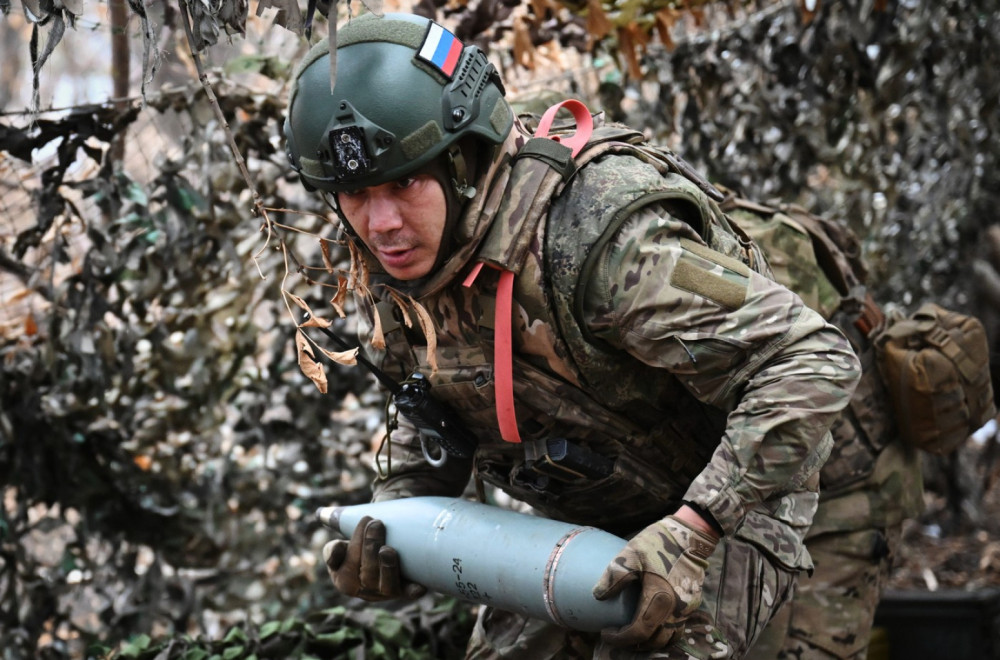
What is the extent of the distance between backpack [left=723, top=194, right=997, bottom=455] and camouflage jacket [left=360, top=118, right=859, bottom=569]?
62 centimetres

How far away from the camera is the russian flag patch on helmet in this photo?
2.54m

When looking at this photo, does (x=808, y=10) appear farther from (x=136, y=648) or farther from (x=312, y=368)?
(x=136, y=648)

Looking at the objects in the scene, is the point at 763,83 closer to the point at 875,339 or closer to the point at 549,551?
the point at 875,339

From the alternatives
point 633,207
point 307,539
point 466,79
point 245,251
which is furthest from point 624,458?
point 307,539

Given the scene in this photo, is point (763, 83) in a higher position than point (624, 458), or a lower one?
higher

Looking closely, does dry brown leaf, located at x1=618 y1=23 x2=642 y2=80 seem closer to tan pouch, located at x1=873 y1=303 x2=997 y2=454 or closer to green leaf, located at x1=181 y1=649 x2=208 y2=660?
tan pouch, located at x1=873 y1=303 x2=997 y2=454

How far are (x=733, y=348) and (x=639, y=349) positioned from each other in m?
0.19

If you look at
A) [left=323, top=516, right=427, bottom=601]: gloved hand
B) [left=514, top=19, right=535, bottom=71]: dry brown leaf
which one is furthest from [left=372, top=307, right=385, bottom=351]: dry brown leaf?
[left=514, top=19, right=535, bottom=71]: dry brown leaf

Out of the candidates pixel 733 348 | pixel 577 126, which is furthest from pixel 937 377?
pixel 577 126

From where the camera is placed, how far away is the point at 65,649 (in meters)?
4.43

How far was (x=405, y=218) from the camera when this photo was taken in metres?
2.59

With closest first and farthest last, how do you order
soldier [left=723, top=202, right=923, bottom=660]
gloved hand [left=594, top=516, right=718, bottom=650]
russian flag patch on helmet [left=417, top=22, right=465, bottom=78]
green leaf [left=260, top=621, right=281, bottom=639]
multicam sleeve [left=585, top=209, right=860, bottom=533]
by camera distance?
gloved hand [left=594, top=516, right=718, bottom=650], multicam sleeve [left=585, top=209, right=860, bottom=533], russian flag patch on helmet [left=417, top=22, right=465, bottom=78], soldier [left=723, top=202, right=923, bottom=660], green leaf [left=260, top=621, right=281, bottom=639]

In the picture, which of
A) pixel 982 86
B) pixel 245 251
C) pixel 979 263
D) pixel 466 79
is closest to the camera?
pixel 466 79

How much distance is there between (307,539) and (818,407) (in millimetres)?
2970
